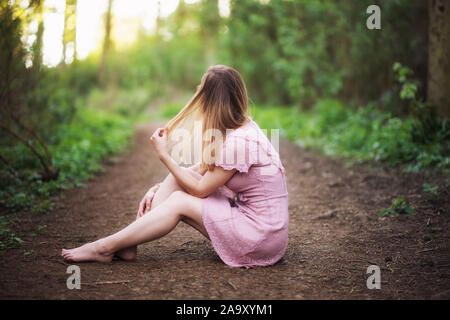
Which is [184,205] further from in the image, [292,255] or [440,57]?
[440,57]

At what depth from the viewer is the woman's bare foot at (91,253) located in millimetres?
2904

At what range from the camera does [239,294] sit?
2.46 m

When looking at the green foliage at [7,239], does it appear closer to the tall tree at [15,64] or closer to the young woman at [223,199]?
the young woman at [223,199]

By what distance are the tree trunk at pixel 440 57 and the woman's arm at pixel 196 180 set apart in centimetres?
438

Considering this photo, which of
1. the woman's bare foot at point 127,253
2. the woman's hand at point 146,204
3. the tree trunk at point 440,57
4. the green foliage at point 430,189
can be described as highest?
the tree trunk at point 440,57

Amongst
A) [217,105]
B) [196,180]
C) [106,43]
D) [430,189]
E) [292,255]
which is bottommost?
[292,255]

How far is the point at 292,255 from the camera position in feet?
10.7

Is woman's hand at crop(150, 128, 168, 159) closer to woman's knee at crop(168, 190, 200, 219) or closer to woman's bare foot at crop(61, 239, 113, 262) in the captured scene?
woman's knee at crop(168, 190, 200, 219)

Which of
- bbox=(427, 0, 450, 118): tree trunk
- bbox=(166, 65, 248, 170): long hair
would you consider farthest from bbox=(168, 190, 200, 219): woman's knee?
bbox=(427, 0, 450, 118): tree trunk

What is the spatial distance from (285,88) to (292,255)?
12617 millimetres

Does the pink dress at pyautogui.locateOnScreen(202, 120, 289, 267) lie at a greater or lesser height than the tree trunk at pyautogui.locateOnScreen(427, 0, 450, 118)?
lesser

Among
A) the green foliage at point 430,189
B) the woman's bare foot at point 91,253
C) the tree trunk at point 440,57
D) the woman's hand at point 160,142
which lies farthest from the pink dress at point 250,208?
the tree trunk at point 440,57

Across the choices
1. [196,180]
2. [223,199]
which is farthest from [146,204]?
[223,199]

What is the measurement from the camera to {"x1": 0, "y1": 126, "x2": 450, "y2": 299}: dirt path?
2521 mm
